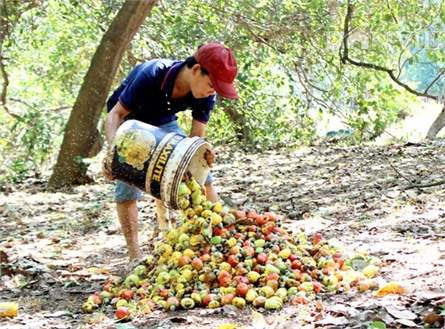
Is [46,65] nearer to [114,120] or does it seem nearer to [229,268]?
[114,120]

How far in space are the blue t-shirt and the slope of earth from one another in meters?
0.82

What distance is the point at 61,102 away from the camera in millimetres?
11273

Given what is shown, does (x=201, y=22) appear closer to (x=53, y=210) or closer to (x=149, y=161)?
(x=53, y=210)

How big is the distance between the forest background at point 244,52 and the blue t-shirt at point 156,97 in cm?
307

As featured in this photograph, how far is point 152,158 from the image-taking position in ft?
8.93

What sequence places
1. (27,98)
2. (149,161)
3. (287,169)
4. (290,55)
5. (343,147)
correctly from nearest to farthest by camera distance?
(149,161) < (287,169) < (290,55) < (343,147) < (27,98)

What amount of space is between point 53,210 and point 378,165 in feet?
10.4

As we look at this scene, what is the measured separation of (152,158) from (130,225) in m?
0.77

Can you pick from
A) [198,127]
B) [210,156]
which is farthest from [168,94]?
[210,156]

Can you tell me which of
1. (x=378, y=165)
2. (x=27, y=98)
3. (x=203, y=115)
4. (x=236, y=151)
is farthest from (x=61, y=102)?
(x=203, y=115)

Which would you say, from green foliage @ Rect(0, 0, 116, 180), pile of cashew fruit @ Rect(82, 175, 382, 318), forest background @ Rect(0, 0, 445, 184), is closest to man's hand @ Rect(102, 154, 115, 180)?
pile of cashew fruit @ Rect(82, 175, 382, 318)

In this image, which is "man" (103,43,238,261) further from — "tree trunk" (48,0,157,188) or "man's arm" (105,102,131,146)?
"tree trunk" (48,0,157,188)

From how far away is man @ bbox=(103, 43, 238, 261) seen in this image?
3.02m

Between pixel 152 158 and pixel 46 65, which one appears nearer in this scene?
pixel 152 158
